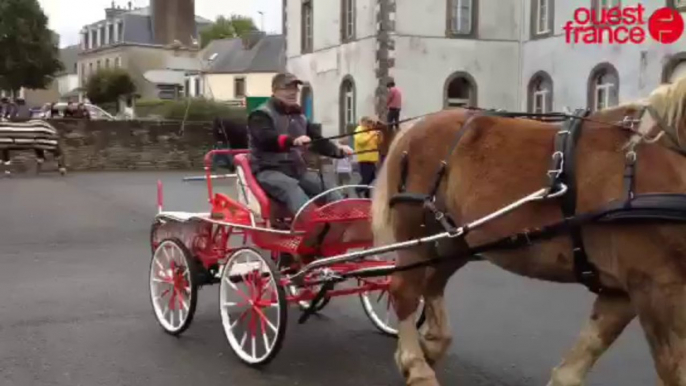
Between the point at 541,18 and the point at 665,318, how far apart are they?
26.6 meters

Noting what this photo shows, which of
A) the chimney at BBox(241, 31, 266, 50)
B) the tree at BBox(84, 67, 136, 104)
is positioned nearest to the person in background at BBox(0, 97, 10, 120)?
the tree at BBox(84, 67, 136, 104)

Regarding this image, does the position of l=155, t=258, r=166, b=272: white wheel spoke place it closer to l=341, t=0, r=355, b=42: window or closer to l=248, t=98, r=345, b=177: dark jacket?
l=248, t=98, r=345, b=177: dark jacket

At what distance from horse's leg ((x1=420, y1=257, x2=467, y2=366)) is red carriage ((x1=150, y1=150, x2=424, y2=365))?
0.97 ft

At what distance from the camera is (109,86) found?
60188 millimetres

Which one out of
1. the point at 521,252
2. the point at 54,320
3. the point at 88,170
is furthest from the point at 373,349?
the point at 88,170

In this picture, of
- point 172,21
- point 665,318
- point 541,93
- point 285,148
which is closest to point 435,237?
point 665,318

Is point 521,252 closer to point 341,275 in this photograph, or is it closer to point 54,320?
point 341,275

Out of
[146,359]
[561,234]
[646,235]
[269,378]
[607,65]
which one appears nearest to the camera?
[646,235]

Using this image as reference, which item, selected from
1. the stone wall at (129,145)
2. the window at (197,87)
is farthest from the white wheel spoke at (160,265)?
the window at (197,87)

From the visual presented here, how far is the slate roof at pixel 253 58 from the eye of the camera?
62.1 metres

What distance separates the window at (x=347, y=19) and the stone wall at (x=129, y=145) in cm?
686

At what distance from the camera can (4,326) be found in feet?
21.5

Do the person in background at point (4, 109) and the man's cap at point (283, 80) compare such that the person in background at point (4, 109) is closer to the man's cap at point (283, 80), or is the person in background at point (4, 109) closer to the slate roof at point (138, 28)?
the man's cap at point (283, 80)

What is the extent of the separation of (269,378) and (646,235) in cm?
266
